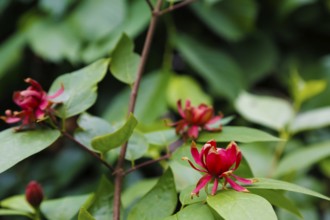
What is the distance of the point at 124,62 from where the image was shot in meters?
0.56

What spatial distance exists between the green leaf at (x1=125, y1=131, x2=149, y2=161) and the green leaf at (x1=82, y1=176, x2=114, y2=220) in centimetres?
4

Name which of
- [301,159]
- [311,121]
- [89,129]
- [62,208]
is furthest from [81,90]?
[311,121]

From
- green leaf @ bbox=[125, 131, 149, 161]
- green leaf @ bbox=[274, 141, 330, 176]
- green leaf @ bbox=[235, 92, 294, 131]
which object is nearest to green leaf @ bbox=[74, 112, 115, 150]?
green leaf @ bbox=[125, 131, 149, 161]

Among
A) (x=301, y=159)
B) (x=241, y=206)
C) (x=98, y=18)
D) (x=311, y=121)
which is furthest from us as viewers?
(x=98, y=18)

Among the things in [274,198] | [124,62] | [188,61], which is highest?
[124,62]

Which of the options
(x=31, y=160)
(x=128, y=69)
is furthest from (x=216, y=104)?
(x=128, y=69)

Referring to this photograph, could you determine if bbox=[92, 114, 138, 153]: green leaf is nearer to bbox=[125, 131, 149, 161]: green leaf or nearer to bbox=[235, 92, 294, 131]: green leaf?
bbox=[125, 131, 149, 161]: green leaf

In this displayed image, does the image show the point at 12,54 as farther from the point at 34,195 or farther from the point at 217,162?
the point at 217,162

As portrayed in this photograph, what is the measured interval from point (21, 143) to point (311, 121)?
2.15ft

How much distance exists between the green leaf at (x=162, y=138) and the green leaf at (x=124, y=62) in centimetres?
7

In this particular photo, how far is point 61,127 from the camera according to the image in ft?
1.68

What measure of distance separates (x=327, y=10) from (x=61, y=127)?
905 mm

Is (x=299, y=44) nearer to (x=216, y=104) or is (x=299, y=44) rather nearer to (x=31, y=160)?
(x=216, y=104)

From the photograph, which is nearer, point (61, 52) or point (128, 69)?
point (128, 69)
